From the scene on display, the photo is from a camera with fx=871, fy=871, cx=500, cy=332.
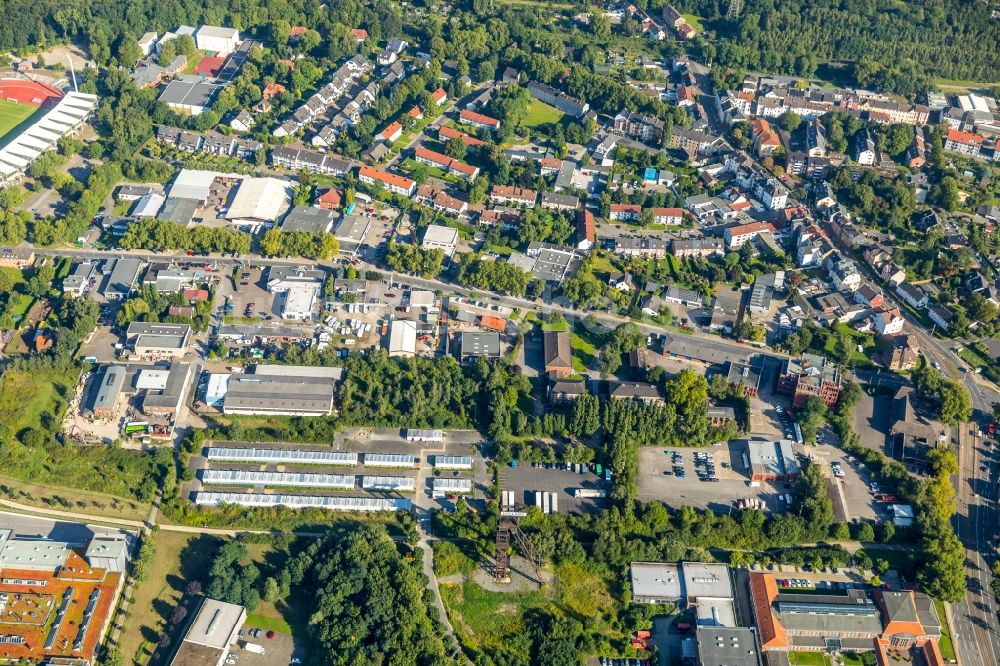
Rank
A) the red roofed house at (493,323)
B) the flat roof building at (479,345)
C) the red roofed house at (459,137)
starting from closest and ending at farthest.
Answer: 1. the flat roof building at (479,345)
2. the red roofed house at (493,323)
3. the red roofed house at (459,137)

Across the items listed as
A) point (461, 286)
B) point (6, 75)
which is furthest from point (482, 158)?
point (6, 75)

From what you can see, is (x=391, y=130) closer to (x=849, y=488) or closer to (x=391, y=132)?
(x=391, y=132)

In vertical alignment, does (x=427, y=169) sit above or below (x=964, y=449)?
above

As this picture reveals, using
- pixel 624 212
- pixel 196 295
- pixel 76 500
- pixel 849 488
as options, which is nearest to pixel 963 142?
pixel 624 212

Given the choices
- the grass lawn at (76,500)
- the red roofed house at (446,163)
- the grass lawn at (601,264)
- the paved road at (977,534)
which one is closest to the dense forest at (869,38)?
the red roofed house at (446,163)

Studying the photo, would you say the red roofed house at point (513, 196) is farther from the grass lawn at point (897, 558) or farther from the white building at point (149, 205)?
the grass lawn at point (897, 558)

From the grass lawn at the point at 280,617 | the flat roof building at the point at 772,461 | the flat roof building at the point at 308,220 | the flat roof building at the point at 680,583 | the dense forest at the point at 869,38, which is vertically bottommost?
the grass lawn at the point at 280,617
